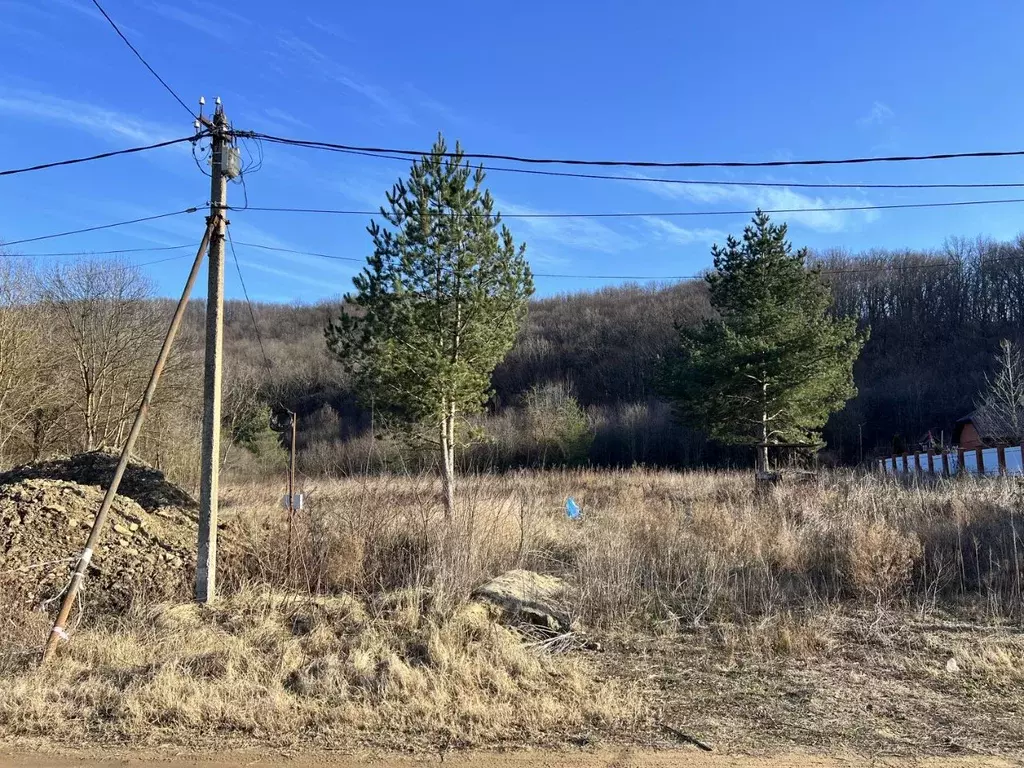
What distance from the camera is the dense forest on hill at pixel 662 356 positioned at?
182ft

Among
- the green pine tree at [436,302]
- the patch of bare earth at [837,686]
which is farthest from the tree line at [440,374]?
the patch of bare earth at [837,686]

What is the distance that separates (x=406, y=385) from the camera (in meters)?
16.0

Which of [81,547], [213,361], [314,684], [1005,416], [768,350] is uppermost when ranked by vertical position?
[768,350]

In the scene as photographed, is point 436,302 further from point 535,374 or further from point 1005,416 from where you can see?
point 535,374

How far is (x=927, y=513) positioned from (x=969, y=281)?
75.7 m

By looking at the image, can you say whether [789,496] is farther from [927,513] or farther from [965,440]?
[965,440]

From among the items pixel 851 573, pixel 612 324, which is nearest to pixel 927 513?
pixel 851 573

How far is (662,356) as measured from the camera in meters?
47.0

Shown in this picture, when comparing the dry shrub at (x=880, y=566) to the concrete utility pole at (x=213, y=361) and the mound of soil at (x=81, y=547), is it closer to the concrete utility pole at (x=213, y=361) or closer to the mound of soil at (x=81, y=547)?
the concrete utility pole at (x=213, y=361)

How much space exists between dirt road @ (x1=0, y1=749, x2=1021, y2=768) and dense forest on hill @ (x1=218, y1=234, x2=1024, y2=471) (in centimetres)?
3524

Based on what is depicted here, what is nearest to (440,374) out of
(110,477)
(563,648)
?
(110,477)

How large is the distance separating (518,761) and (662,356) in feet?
147

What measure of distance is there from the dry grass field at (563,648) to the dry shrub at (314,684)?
0.02 metres

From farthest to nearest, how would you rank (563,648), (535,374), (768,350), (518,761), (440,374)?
(535,374) → (768,350) → (440,374) → (563,648) → (518,761)
